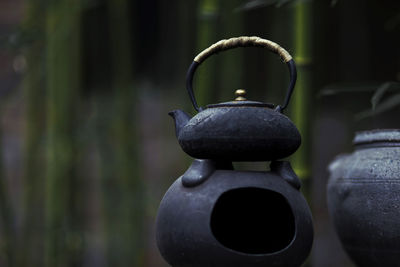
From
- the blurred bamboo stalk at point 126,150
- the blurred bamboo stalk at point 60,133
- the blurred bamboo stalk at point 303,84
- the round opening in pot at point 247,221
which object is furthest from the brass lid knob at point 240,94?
the blurred bamboo stalk at point 126,150

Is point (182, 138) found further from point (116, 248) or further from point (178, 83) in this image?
point (178, 83)

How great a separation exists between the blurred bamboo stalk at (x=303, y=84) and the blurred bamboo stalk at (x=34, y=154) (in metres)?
1.54

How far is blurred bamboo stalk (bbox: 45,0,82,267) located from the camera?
2910mm

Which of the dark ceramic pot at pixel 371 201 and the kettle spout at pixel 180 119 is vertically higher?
the kettle spout at pixel 180 119

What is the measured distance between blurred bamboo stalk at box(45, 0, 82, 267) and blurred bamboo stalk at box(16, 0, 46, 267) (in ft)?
0.68

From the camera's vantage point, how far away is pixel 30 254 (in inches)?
136

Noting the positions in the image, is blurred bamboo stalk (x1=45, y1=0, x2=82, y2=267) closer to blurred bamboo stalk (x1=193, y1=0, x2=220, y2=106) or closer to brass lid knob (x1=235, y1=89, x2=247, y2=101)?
blurred bamboo stalk (x1=193, y1=0, x2=220, y2=106)

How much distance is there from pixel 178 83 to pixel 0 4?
1.39 m

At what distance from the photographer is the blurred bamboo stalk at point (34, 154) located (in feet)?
11.1

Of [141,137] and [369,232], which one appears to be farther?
[141,137]

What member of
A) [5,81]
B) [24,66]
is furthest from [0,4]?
[24,66]

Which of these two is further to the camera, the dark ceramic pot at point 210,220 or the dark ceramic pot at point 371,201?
the dark ceramic pot at point 371,201

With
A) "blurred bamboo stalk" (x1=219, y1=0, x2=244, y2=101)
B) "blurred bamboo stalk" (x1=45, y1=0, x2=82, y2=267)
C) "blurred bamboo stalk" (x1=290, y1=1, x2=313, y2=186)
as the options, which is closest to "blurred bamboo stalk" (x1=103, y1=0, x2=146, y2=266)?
"blurred bamboo stalk" (x1=45, y1=0, x2=82, y2=267)

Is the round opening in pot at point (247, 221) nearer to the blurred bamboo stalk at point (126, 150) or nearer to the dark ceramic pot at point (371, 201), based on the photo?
the dark ceramic pot at point (371, 201)
